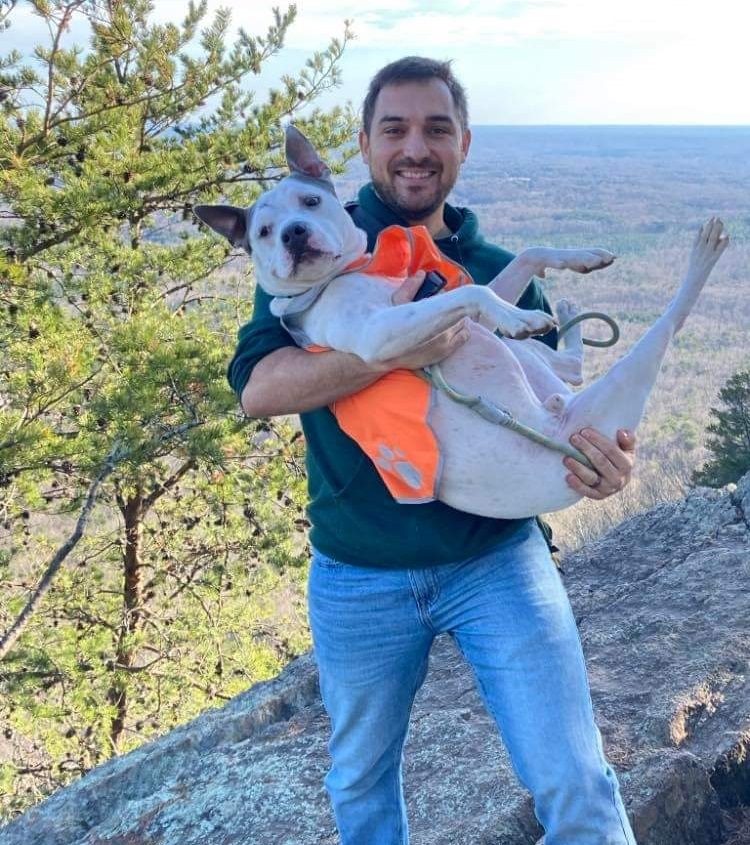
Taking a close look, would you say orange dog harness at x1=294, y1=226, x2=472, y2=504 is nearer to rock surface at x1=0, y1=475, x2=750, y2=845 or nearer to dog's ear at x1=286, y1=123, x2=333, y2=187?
dog's ear at x1=286, y1=123, x2=333, y2=187

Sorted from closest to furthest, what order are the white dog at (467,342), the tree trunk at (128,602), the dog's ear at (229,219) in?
the white dog at (467,342)
the dog's ear at (229,219)
the tree trunk at (128,602)

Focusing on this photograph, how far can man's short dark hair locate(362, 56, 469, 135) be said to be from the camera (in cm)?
264

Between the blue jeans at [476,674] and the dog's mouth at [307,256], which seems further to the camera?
the dog's mouth at [307,256]

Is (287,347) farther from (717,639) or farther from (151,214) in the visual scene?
(151,214)

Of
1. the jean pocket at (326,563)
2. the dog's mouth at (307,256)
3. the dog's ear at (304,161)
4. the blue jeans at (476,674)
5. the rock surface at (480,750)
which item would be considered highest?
the dog's ear at (304,161)

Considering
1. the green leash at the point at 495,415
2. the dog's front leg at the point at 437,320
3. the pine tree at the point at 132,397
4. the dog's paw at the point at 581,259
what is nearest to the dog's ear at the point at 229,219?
the dog's front leg at the point at 437,320

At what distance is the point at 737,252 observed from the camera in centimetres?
7600

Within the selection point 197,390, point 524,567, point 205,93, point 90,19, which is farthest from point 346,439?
point 205,93

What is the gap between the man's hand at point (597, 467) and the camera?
7.50 feet

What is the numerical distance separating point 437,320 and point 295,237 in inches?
19.1

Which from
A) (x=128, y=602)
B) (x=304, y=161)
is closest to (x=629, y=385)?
(x=304, y=161)

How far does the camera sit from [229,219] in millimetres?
2500

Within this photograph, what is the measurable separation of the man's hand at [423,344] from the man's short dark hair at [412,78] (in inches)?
27.6

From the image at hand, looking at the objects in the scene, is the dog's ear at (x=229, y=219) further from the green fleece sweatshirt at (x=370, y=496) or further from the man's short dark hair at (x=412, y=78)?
the man's short dark hair at (x=412, y=78)
